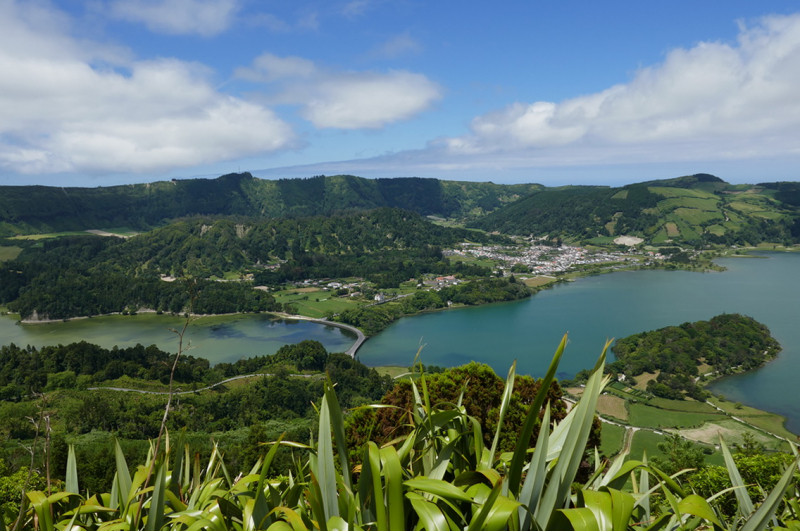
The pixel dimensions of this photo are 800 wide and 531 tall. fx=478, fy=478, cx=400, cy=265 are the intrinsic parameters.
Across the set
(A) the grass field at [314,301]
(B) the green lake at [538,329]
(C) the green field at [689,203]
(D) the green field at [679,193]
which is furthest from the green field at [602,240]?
(A) the grass field at [314,301]

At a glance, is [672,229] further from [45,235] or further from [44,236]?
[45,235]

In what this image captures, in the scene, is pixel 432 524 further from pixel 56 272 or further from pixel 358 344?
pixel 56 272

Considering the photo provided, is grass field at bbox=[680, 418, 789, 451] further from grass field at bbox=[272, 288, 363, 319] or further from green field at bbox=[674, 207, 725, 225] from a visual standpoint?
green field at bbox=[674, 207, 725, 225]

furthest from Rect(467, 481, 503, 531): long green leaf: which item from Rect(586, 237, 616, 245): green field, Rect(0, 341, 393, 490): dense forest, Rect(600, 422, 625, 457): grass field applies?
Rect(586, 237, 616, 245): green field

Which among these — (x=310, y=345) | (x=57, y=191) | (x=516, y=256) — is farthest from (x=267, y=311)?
(x=57, y=191)

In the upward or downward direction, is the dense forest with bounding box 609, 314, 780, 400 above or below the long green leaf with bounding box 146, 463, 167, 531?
below

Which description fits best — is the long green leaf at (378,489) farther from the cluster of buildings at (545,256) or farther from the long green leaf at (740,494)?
the cluster of buildings at (545,256)

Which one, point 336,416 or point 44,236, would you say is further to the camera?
point 44,236

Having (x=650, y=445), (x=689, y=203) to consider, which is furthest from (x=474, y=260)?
(x=650, y=445)
